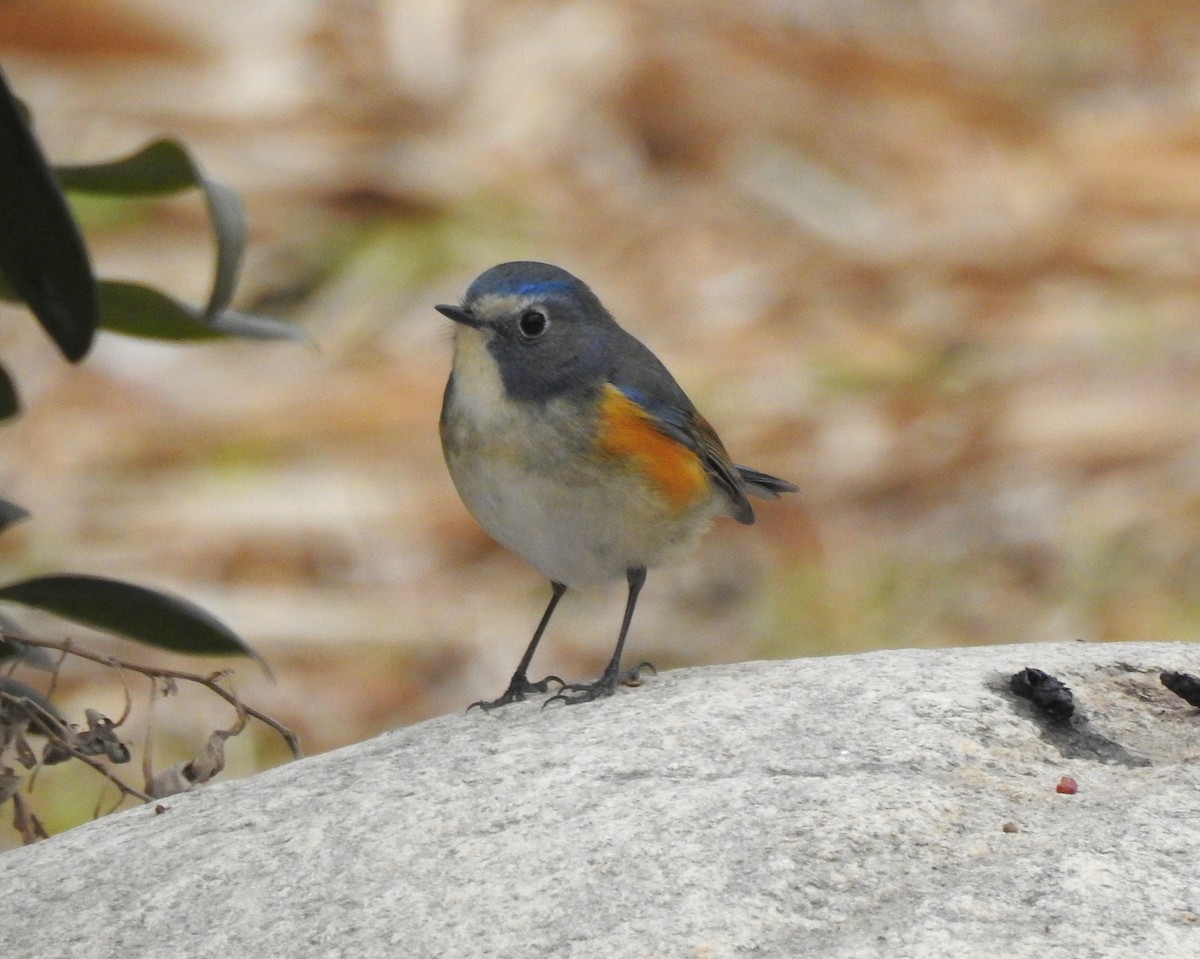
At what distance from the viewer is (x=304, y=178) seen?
23.5ft

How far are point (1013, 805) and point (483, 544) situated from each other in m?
3.51

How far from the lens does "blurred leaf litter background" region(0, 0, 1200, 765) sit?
5.87 meters

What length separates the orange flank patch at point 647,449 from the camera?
3775mm

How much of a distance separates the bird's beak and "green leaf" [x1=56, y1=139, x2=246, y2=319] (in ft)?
1.82

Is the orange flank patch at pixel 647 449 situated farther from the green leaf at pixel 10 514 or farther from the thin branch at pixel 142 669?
the green leaf at pixel 10 514

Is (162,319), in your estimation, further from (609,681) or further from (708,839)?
(708,839)

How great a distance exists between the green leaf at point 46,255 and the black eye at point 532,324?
1436mm

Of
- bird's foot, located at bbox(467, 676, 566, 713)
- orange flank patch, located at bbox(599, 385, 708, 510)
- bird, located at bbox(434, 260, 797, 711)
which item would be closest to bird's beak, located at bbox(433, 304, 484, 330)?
bird, located at bbox(434, 260, 797, 711)

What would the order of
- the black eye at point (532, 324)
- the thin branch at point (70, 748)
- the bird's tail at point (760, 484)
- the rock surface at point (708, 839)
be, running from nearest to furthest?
the rock surface at point (708, 839) → the thin branch at point (70, 748) → the black eye at point (532, 324) → the bird's tail at point (760, 484)

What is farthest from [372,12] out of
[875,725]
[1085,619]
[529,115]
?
[875,725]

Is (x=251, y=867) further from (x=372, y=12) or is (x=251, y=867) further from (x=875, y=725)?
(x=372, y=12)

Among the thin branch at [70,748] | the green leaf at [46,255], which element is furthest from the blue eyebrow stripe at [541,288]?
the green leaf at [46,255]

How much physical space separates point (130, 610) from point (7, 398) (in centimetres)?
47

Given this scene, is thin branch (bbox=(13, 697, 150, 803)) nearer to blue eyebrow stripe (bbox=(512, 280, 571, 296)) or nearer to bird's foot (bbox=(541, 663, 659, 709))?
bird's foot (bbox=(541, 663, 659, 709))
